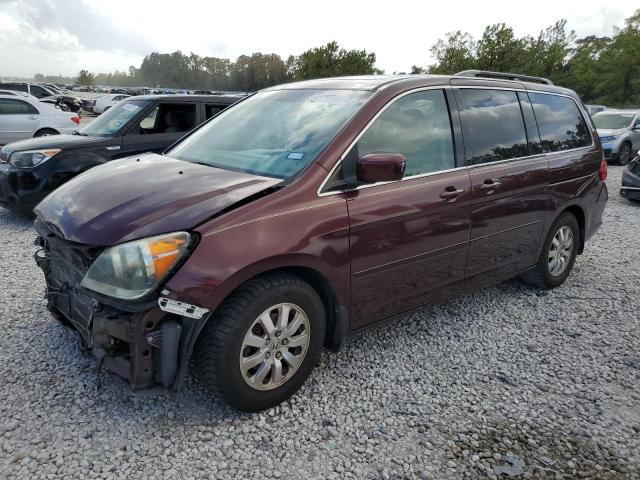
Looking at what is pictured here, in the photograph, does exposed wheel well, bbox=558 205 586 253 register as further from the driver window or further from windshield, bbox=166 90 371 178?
the driver window

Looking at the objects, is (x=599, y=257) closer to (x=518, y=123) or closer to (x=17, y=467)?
(x=518, y=123)

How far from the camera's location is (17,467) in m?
2.29

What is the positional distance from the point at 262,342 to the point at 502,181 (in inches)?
90.9

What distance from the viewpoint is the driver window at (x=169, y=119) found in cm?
678

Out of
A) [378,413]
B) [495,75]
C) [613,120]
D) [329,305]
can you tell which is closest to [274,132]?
[329,305]

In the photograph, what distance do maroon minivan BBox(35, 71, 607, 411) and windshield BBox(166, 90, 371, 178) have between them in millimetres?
16

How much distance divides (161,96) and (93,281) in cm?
522

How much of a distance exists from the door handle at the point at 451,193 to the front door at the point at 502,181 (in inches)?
7.6

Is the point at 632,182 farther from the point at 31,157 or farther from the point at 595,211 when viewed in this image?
the point at 31,157

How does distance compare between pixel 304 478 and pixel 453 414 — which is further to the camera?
pixel 453 414

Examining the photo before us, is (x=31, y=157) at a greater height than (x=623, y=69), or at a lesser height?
lesser

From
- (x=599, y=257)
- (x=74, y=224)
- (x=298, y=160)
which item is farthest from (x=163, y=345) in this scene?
(x=599, y=257)

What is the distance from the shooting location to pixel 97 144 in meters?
6.30

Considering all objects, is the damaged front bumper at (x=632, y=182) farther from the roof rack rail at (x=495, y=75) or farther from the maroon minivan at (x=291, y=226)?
the maroon minivan at (x=291, y=226)
